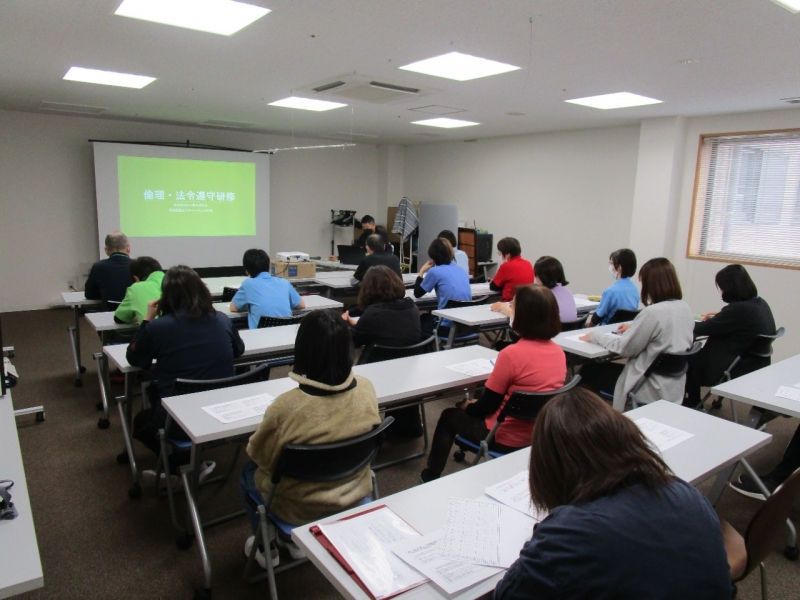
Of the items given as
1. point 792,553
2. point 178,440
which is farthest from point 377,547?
point 792,553

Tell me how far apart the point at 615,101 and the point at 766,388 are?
3485mm

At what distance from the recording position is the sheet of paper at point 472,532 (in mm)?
1343

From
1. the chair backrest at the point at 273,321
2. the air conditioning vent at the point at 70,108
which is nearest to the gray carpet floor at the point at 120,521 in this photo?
the chair backrest at the point at 273,321

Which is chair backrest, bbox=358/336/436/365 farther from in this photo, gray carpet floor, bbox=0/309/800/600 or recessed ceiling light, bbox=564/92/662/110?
recessed ceiling light, bbox=564/92/662/110

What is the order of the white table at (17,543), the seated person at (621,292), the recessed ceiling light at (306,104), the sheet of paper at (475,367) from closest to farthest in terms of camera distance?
the white table at (17,543), the sheet of paper at (475,367), the seated person at (621,292), the recessed ceiling light at (306,104)

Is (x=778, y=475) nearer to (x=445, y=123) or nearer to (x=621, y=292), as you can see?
(x=621, y=292)

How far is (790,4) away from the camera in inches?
103

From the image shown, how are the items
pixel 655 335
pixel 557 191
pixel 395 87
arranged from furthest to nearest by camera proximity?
pixel 557 191 < pixel 395 87 < pixel 655 335

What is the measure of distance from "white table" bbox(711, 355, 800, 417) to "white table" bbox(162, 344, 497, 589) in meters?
1.22

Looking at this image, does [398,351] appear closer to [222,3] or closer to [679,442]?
[679,442]

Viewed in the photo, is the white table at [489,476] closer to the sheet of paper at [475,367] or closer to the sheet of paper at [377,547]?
the sheet of paper at [377,547]

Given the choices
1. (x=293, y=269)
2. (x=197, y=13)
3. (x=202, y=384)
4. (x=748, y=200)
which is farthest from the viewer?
(x=293, y=269)

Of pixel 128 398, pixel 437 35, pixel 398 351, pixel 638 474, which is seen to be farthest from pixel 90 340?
pixel 638 474

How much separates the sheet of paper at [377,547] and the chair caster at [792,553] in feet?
7.40
